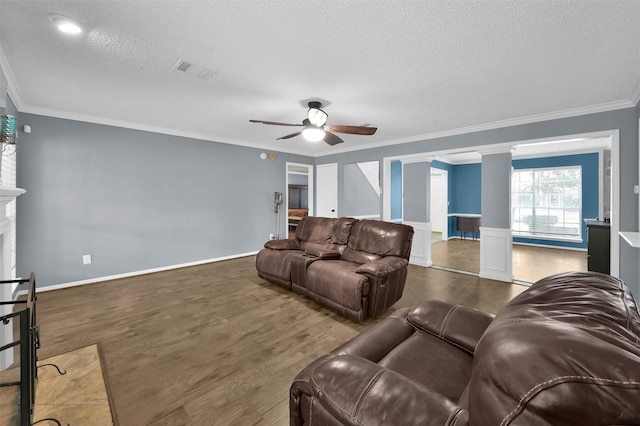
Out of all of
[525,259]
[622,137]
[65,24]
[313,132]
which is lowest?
[525,259]

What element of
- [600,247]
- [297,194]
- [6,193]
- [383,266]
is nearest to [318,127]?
[383,266]

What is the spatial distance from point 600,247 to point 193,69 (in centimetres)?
556

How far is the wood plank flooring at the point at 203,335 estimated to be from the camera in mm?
1725

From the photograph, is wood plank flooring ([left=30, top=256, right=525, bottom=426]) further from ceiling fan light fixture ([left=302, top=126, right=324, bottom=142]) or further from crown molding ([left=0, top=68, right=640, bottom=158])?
crown molding ([left=0, top=68, right=640, bottom=158])

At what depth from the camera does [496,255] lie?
14.8 feet

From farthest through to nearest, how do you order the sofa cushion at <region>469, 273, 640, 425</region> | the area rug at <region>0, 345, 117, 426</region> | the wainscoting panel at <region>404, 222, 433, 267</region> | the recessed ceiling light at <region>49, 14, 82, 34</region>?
the wainscoting panel at <region>404, 222, 433, 267</region> < the recessed ceiling light at <region>49, 14, 82, 34</region> < the area rug at <region>0, 345, 117, 426</region> < the sofa cushion at <region>469, 273, 640, 425</region>

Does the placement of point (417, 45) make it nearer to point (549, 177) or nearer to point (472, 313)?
point (472, 313)

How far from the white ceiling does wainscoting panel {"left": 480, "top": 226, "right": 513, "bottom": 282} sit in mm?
1835

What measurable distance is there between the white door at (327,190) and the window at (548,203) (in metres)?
4.49

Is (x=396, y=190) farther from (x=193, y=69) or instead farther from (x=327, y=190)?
(x=193, y=69)

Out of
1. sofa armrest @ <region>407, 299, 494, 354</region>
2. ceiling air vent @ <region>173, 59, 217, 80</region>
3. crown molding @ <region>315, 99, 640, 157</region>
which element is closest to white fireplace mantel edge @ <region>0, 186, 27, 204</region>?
ceiling air vent @ <region>173, 59, 217, 80</region>

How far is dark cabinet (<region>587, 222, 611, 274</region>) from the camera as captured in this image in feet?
12.2

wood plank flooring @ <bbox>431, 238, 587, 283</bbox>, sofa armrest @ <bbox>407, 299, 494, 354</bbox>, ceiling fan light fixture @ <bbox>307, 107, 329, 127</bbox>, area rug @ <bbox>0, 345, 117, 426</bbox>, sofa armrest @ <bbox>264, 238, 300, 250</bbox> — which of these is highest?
ceiling fan light fixture @ <bbox>307, 107, 329, 127</bbox>

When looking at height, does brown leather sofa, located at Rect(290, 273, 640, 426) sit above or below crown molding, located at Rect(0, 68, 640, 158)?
below
